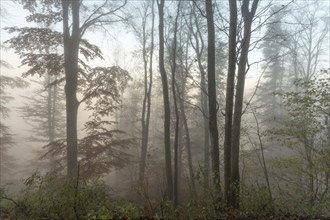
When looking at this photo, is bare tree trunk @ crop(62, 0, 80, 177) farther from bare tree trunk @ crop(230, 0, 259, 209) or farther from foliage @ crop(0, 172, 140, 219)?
bare tree trunk @ crop(230, 0, 259, 209)

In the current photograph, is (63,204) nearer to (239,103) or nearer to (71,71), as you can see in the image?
(239,103)

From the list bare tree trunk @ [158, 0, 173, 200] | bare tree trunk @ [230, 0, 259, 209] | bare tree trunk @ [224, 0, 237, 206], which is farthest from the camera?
bare tree trunk @ [158, 0, 173, 200]

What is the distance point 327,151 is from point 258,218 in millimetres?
5477

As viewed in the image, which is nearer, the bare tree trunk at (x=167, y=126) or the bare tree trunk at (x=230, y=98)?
the bare tree trunk at (x=230, y=98)

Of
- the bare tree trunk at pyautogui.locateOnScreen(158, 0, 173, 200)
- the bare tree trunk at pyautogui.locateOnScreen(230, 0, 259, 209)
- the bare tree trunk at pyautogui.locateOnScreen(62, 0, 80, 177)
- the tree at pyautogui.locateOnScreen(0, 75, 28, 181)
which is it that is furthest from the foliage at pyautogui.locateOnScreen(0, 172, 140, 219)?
the tree at pyautogui.locateOnScreen(0, 75, 28, 181)

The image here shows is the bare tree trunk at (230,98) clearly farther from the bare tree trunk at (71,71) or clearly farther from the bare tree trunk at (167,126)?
the bare tree trunk at (71,71)

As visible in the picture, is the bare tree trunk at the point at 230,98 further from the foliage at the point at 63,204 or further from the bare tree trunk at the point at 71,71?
the bare tree trunk at the point at 71,71

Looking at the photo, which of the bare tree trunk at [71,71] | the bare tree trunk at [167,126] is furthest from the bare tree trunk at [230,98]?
the bare tree trunk at [71,71]

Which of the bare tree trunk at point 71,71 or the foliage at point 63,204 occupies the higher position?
the bare tree trunk at point 71,71

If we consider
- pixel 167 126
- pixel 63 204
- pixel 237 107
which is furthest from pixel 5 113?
pixel 237 107

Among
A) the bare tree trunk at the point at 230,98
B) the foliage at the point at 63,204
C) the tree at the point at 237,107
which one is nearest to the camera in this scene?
the foliage at the point at 63,204

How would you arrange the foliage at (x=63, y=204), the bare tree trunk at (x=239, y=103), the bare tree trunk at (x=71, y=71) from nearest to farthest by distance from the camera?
the foliage at (x=63, y=204)
the bare tree trunk at (x=239, y=103)
the bare tree trunk at (x=71, y=71)

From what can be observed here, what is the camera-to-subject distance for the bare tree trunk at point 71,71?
42.7 feet

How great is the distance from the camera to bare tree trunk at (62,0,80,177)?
42.7 ft
